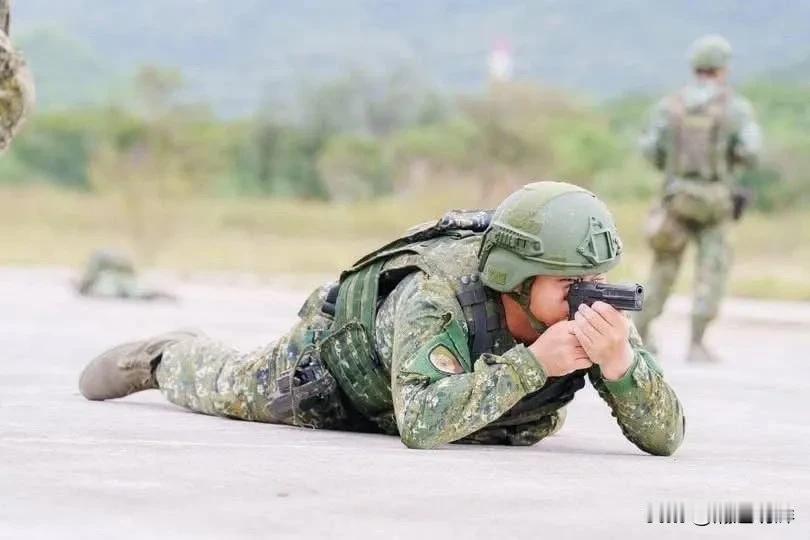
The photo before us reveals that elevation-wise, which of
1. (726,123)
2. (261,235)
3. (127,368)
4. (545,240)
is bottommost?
(127,368)

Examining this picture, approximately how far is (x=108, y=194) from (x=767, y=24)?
102 metres

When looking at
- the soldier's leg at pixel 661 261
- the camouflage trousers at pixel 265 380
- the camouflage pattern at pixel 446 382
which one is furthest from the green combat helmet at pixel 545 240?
the soldier's leg at pixel 661 261

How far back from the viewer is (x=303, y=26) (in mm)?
152750

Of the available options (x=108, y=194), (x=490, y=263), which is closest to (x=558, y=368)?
(x=490, y=263)

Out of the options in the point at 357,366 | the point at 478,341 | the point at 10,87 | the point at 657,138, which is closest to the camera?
the point at 478,341

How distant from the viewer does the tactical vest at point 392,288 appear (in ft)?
18.5

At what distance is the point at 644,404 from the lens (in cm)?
559

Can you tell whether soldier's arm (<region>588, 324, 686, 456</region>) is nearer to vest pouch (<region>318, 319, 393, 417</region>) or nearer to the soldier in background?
vest pouch (<region>318, 319, 393, 417</region>)

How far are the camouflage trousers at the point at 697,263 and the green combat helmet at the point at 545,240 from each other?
675 centimetres

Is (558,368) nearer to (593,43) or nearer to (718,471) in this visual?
(718,471)

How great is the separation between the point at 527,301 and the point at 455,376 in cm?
36

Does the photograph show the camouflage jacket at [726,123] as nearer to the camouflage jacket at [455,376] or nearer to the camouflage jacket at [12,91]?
the camouflage jacket at [12,91]

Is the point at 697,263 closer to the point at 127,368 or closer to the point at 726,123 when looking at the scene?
the point at 726,123

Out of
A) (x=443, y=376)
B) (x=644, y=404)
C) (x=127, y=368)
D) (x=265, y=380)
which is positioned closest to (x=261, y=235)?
(x=127, y=368)
